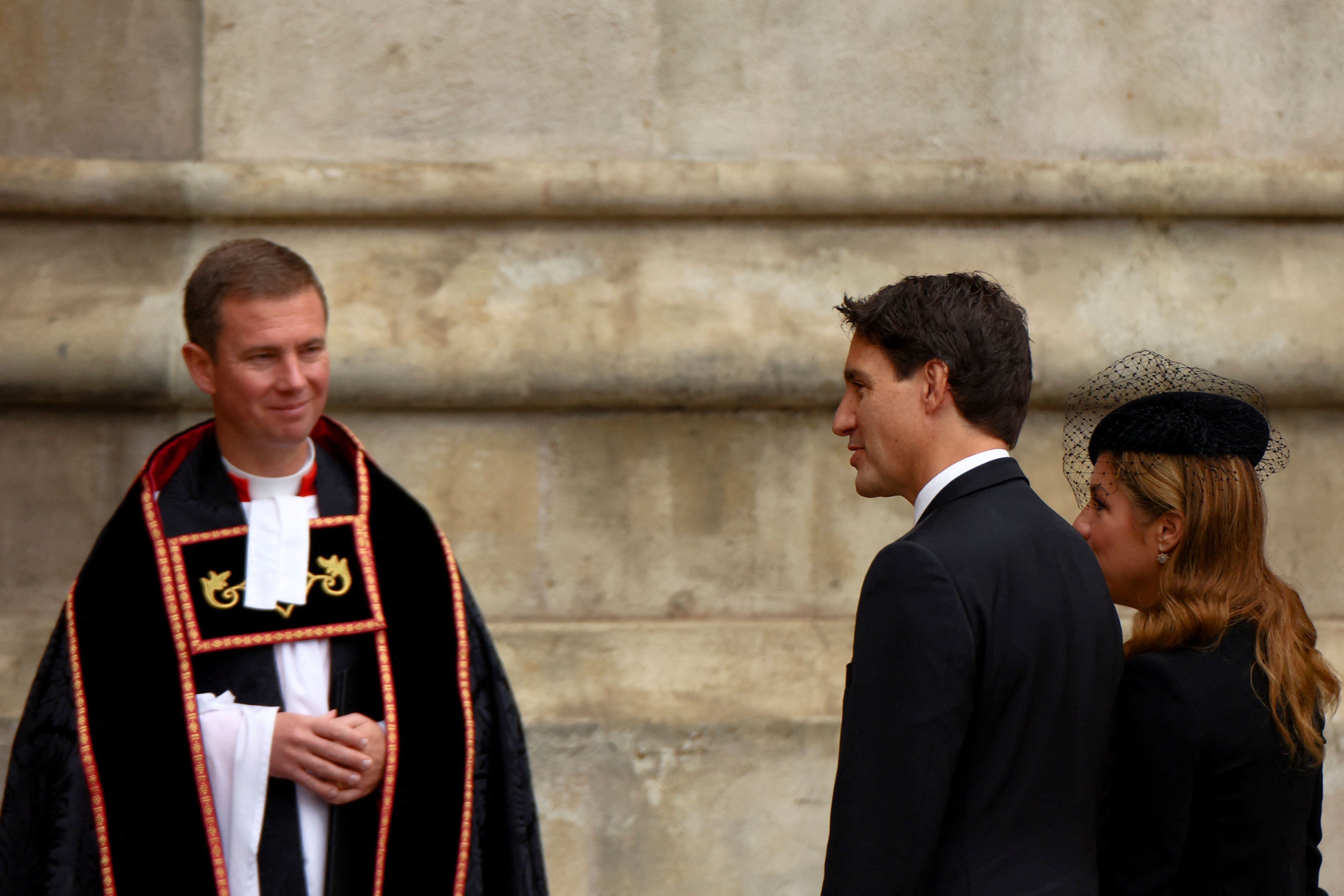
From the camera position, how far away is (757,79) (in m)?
3.76

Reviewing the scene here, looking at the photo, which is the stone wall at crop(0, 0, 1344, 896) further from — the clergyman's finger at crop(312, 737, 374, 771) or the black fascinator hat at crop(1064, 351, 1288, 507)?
the black fascinator hat at crop(1064, 351, 1288, 507)

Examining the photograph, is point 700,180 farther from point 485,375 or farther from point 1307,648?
point 1307,648

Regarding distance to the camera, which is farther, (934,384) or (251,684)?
(251,684)

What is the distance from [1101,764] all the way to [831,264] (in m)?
2.14

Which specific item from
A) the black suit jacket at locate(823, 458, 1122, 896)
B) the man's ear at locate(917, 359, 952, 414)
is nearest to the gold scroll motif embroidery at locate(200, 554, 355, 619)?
the black suit jacket at locate(823, 458, 1122, 896)

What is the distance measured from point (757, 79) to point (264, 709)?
237 centimetres

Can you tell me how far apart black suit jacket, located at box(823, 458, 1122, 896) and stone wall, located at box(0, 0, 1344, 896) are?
180cm

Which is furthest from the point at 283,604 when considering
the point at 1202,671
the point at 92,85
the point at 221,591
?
the point at 92,85

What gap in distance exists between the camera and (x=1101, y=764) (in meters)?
1.83

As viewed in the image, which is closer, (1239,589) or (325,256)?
(1239,589)

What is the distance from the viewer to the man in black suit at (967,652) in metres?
1.65

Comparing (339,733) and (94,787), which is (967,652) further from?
(94,787)

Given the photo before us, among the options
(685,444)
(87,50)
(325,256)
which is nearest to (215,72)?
(87,50)

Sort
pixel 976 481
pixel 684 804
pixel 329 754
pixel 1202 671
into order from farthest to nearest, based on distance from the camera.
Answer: pixel 684 804, pixel 329 754, pixel 1202 671, pixel 976 481
